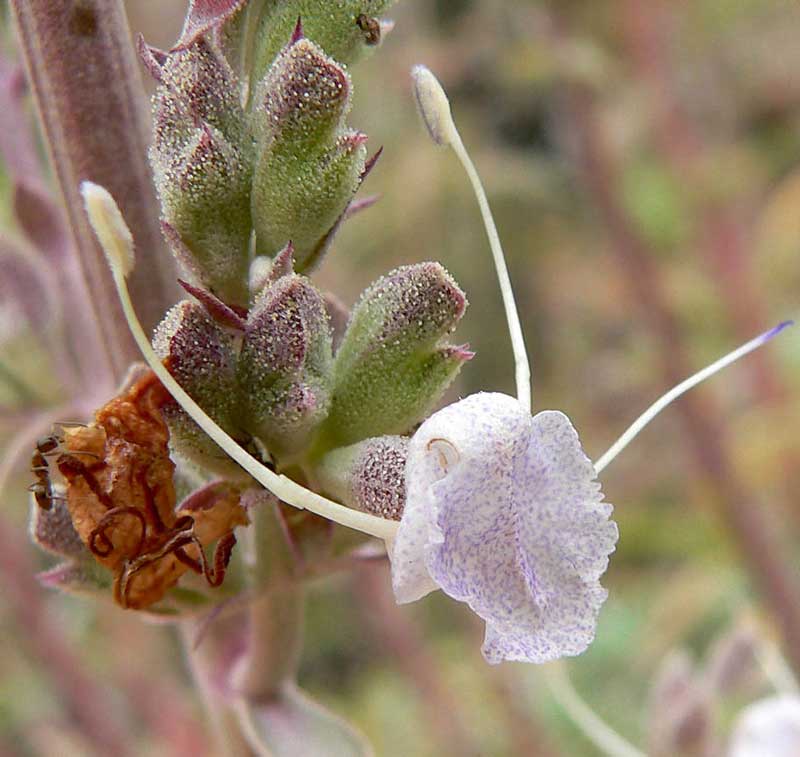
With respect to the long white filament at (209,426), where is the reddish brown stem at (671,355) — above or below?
below

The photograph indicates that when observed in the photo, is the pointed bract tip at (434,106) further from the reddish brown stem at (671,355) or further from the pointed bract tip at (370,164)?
the reddish brown stem at (671,355)

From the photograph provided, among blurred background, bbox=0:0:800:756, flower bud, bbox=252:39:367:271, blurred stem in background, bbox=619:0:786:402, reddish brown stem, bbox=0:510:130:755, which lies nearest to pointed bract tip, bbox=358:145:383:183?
flower bud, bbox=252:39:367:271

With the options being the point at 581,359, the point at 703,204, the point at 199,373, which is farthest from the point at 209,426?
the point at 581,359

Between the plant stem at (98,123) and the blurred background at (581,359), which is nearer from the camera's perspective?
the plant stem at (98,123)

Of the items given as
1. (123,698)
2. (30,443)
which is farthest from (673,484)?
(30,443)

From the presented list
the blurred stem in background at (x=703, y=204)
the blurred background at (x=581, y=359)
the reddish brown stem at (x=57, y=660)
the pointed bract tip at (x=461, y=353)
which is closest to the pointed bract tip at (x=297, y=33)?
the pointed bract tip at (x=461, y=353)

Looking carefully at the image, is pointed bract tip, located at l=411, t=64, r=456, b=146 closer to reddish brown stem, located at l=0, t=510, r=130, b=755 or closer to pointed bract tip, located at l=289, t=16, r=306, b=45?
pointed bract tip, located at l=289, t=16, r=306, b=45
